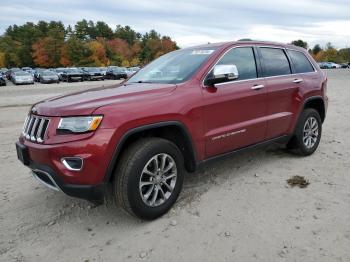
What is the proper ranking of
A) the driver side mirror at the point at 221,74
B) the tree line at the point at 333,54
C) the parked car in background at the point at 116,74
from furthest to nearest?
the tree line at the point at 333,54
the parked car in background at the point at 116,74
the driver side mirror at the point at 221,74

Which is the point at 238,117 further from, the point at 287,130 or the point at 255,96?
the point at 287,130

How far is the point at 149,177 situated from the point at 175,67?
1.50m

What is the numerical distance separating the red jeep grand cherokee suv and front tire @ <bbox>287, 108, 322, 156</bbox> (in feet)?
0.79

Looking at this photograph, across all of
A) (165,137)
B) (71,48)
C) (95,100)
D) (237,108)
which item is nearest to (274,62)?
(237,108)

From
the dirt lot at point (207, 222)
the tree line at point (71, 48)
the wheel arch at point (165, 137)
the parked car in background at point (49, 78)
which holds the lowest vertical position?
the dirt lot at point (207, 222)

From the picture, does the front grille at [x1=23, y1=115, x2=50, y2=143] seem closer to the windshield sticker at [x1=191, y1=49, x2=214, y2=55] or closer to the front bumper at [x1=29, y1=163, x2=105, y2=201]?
the front bumper at [x1=29, y1=163, x2=105, y2=201]

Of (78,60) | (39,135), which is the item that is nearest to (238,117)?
(39,135)

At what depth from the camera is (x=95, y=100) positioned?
337 cm

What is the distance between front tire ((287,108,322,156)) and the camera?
17.6ft

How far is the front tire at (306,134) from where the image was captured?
5379 mm

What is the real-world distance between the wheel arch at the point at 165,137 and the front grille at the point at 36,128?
69cm

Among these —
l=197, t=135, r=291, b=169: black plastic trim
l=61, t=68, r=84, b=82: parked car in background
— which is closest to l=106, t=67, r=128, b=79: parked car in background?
l=61, t=68, r=84, b=82: parked car in background

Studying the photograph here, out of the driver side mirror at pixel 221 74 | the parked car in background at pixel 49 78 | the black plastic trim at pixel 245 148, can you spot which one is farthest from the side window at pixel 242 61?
the parked car in background at pixel 49 78

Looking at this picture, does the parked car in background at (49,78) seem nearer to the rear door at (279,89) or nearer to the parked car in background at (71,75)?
the parked car in background at (71,75)
